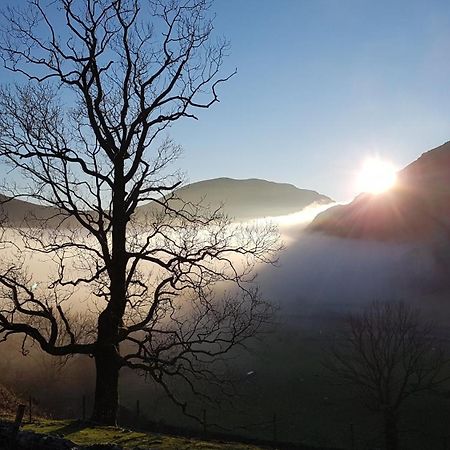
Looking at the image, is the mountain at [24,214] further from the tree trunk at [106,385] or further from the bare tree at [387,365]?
the bare tree at [387,365]

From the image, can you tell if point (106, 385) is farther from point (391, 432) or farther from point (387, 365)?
point (387, 365)

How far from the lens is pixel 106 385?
14.7 metres

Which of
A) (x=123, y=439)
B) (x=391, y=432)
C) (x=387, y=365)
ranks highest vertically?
(x=387, y=365)

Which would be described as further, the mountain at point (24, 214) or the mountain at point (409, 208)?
the mountain at point (409, 208)

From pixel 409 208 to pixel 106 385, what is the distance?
328ft

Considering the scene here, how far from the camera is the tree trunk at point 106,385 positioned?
48.2 feet

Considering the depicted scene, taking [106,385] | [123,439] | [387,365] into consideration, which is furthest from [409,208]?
[123,439]

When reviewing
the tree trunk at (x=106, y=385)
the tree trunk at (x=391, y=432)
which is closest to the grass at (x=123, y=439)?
the tree trunk at (x=106, y=385)

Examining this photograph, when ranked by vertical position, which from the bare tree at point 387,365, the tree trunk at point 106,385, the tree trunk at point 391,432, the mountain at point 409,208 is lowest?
the tree trunk at point 391,432

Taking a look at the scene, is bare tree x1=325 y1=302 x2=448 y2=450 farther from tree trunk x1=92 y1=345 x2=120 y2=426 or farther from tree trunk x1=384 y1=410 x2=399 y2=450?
tree trunk x1=92 y1=345 x2=120 y2=426

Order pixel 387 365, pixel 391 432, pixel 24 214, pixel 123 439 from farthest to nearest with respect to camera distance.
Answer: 1. pixel 387 365
2. pixel 391 432
3. pixel 24 214
4. pixel 123 439

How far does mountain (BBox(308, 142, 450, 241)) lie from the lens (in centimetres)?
10200

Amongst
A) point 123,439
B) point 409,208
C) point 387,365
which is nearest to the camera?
point 123,439

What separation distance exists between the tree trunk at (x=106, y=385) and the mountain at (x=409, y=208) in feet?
309
